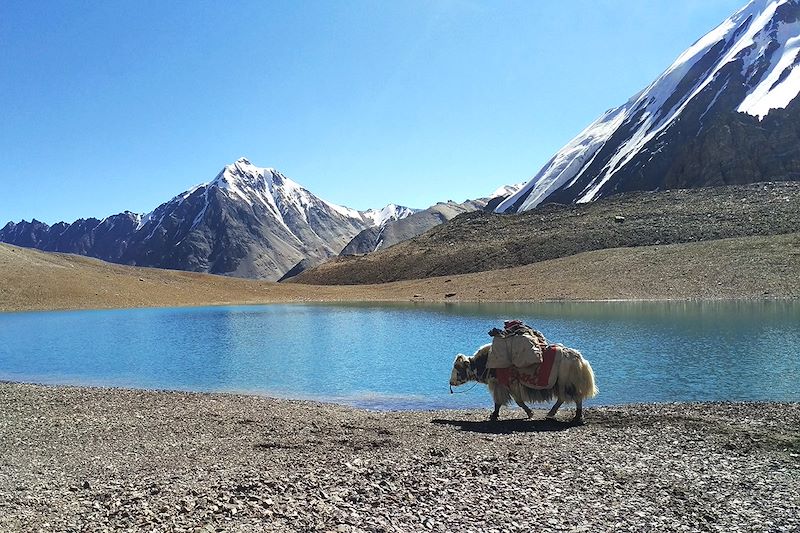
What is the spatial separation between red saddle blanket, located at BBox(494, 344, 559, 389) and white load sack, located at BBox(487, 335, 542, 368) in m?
0.19

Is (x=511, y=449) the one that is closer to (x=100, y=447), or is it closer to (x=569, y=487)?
(x=569, y=487)

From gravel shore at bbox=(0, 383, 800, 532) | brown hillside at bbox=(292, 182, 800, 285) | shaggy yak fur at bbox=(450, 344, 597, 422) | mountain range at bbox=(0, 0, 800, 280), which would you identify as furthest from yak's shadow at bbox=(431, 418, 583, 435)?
mountain range at bbox=(0, 0, 800, 280)

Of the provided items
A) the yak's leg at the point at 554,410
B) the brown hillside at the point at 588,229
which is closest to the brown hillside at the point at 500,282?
the brown hillside at the point at 588,229

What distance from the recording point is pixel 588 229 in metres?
79.6

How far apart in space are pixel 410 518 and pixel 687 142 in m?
116

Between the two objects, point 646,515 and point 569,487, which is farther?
point 569,487

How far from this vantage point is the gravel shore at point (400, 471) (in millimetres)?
7203

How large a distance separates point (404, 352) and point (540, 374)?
1532 cm

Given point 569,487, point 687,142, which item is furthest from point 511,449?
point 687,142

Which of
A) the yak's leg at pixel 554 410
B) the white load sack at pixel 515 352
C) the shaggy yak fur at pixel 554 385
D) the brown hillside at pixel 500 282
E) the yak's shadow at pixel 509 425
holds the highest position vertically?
the brown hillside at pixel 500 282

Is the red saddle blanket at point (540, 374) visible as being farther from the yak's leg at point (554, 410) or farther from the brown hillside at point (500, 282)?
the brown hillside at point (500, 282)

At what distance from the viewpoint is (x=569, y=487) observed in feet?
27.9

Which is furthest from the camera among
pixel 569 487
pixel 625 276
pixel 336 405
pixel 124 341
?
pixel 625 276

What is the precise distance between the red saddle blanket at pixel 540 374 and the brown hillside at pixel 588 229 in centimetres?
6059
